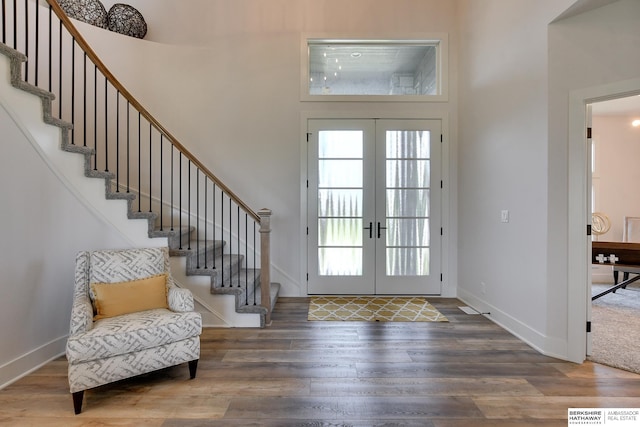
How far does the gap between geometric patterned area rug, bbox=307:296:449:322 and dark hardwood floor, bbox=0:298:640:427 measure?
1.62 ft

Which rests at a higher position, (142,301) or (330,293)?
(142,301)

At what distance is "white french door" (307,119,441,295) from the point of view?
4.04m

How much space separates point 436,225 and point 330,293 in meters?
1.73

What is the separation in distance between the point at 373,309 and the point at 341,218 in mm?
1252

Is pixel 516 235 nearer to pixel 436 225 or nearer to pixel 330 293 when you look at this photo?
pixel 436 225

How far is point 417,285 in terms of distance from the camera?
406cm

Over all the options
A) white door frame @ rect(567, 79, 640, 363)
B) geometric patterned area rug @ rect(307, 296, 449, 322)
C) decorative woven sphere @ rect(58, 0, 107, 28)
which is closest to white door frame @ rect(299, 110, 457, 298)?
geometric patterned area rug @ rect(307, 296, 449, 322)

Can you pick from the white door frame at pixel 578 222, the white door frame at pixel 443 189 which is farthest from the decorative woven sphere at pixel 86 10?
the white door frame at pixel 578 222

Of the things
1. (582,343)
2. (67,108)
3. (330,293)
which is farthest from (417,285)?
(67,108)

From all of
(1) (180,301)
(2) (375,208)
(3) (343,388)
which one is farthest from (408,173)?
(1) (180,301)

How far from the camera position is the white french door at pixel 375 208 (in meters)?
4.04

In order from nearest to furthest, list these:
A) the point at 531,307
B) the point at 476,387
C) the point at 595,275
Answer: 1. the point at 476,387
2. the point at 531,307
3. the point at 595,275

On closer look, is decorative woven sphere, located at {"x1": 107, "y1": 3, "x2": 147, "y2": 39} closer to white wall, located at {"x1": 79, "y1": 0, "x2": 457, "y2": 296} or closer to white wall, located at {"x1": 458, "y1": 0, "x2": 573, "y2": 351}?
white wall, located at {"x1": 79, "y1": 0, "x2": 457, "y2": 296}

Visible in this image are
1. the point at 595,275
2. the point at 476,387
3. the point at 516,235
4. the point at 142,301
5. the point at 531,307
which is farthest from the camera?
the point at 595,275
